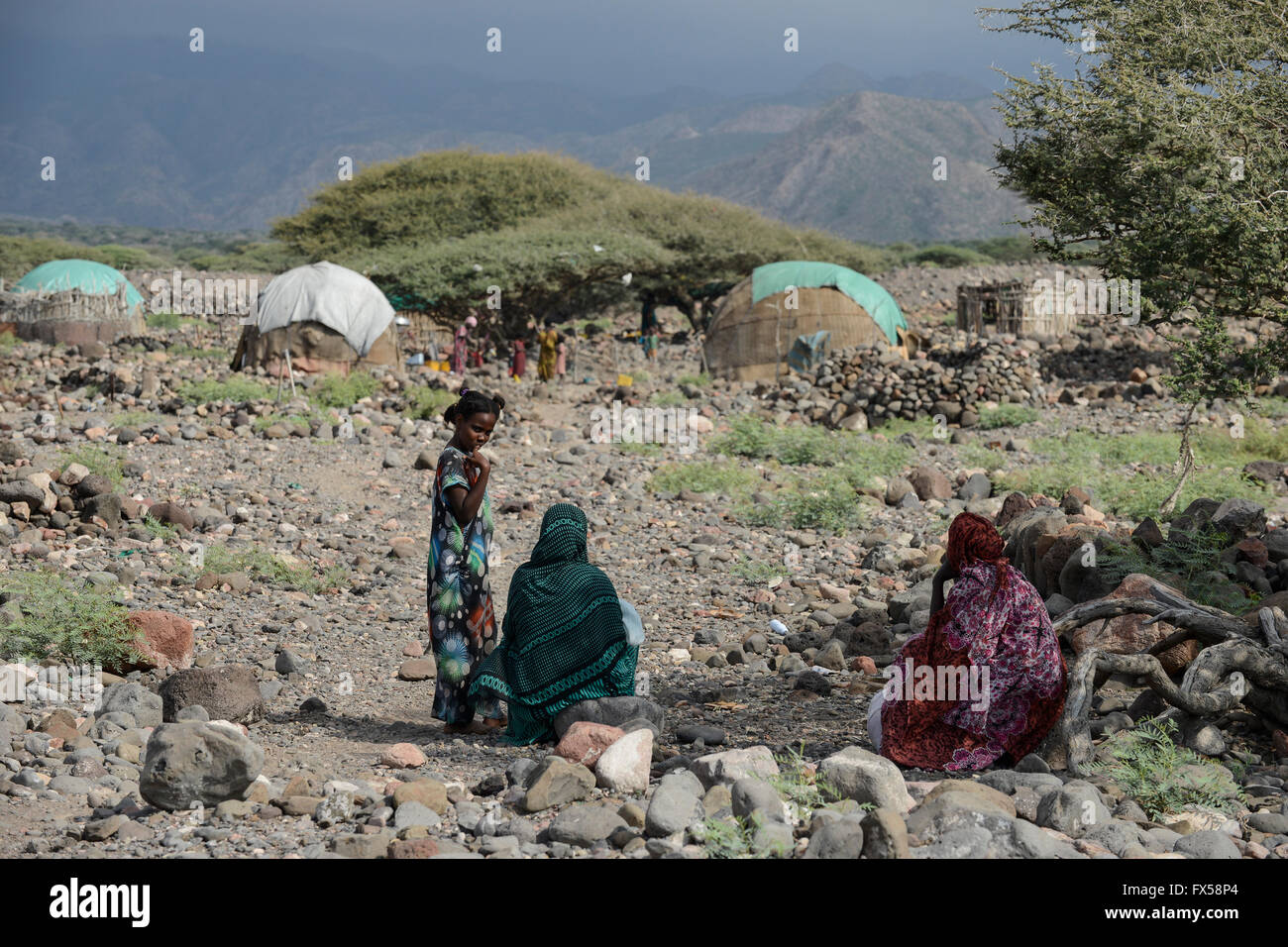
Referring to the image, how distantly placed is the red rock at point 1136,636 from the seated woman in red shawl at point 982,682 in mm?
921

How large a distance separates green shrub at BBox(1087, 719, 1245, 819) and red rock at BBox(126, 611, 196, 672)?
427 cm

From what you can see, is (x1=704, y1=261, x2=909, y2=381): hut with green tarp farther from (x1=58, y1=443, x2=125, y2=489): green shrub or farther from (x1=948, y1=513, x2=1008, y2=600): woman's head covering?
(x1=948, y1=513, x2=1008, y2=600): woman's head covering

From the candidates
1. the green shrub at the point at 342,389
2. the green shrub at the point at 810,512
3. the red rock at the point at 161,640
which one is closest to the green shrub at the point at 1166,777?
the red rock at the point at 161,640

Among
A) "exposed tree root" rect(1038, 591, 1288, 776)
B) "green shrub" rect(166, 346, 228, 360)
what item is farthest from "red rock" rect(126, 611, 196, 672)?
"green shrub" rect(166, 346, 228, 360)

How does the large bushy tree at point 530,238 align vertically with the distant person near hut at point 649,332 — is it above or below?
above

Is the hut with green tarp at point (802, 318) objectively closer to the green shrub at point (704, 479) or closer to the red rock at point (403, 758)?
the green shrub at point (704, 479)

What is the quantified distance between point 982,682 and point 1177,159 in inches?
123

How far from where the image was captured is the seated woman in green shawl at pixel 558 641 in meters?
4.64

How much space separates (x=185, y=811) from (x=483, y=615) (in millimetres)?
1599

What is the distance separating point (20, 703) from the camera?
502 centimetres

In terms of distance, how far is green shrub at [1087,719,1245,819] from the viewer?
12.4ft

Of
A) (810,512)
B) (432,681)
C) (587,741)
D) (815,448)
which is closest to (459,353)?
(815,448)

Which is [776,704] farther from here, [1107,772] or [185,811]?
[185,811]

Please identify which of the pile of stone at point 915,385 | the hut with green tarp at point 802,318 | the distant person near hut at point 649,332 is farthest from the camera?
the distant person near hut at point 649,332
